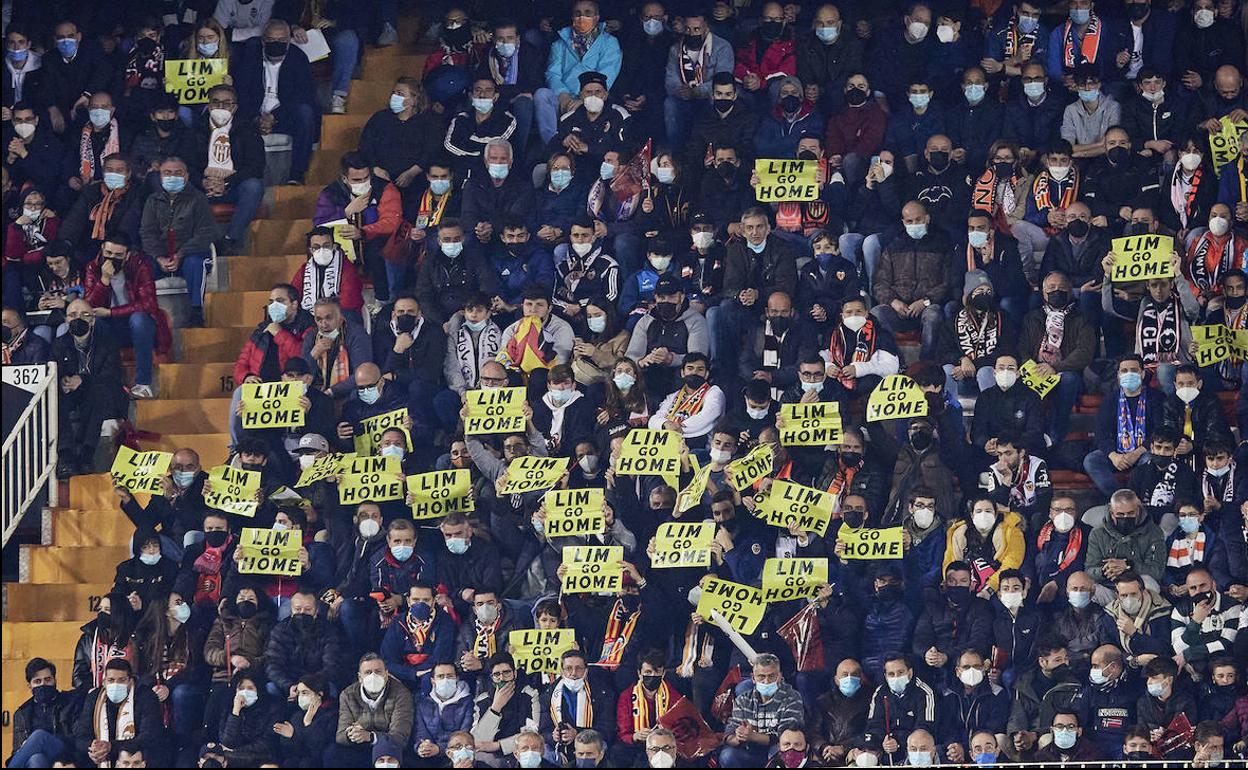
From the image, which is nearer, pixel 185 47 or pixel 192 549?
pixel 192 549

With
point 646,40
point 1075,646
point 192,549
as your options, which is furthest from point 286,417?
point 1075,646

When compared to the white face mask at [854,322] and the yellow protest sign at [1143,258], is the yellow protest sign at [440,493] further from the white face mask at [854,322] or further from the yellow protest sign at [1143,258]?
the yellow protest sign at [1143,258]

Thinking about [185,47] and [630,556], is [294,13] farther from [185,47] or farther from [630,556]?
[630,556]

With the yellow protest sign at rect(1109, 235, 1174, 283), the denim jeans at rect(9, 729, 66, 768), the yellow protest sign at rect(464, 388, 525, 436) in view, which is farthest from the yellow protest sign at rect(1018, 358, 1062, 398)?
the denim jeans at rect(9, 729, 66, 768)

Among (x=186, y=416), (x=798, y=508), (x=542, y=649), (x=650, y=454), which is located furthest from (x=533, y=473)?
(x=186, y=416)

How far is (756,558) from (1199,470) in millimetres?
2992

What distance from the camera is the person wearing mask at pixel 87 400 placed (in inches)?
883

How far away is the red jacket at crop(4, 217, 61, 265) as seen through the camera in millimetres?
23250

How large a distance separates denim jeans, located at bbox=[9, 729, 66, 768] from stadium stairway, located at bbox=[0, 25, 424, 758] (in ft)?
1.72

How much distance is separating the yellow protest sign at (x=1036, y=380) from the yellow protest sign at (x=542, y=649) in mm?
3588

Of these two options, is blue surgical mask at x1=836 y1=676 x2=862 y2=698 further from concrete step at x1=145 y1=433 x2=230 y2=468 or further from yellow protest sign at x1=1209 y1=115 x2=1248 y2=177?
concrete step at x1=145 y1=433 x2=230 y2=468

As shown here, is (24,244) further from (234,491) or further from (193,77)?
(234,491)

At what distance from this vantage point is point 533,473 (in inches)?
842

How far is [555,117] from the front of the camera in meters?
23.5
